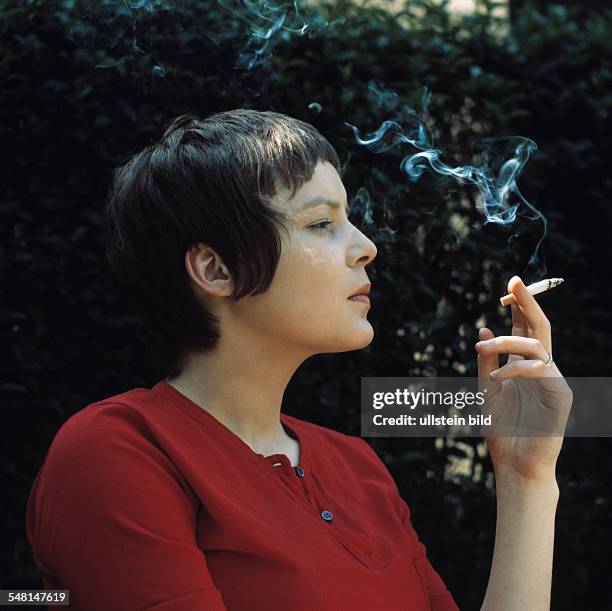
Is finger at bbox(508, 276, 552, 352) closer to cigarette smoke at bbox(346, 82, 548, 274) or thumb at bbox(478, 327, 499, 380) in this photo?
thumb at bbox(478, 327, 499, 380)

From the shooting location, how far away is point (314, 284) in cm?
173

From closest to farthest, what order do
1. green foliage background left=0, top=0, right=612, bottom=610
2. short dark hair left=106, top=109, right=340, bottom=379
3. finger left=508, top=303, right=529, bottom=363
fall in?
1. short dark hair left=106, top=109, right=340, bottom=379
2. finger left=508, top=303, right=529, bottom=363
3. green foliage background left=0, top=0, right=612, bottom=610

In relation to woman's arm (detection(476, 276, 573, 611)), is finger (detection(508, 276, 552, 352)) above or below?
above

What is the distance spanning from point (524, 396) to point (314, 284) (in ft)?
1.80

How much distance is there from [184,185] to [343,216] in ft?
1.04

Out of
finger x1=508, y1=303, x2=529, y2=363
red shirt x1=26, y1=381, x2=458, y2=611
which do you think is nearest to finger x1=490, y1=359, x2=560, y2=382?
finger x1=508, y1=303, x2=529, y2=363

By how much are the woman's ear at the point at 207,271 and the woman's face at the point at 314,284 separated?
5 cm

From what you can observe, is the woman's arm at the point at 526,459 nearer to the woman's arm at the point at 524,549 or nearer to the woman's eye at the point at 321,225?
the woman's arm at the point at 524,549

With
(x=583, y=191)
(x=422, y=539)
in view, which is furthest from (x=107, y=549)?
(x=583, y=191)

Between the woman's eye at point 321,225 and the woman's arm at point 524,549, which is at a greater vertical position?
the woman's eye at point 321,225

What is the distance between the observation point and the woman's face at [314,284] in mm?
1734

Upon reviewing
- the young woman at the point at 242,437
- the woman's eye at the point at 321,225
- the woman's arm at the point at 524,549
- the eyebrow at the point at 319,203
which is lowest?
the woman's arm at the point at 524,549

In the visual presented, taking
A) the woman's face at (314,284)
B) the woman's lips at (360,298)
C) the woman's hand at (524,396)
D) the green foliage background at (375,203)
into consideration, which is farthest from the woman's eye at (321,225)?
the green foliage background at (375,203)

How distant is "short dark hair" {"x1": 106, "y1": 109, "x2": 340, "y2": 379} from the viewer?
5.68 feet
